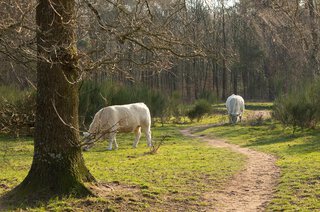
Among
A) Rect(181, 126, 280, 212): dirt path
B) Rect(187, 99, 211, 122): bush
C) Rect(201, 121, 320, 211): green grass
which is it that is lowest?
Rect(181, 126, 280, 212): dirt path

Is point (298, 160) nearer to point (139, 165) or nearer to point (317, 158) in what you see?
point (317, 158)

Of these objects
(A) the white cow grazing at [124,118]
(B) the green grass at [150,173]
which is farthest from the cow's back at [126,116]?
(B) the green grass at [150,173]

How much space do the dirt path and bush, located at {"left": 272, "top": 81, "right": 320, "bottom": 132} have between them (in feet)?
25.1

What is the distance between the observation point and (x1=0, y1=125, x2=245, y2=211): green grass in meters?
7.75

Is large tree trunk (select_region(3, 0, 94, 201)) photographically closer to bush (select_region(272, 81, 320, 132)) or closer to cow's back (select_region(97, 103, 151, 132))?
cow's back (select_region(97, 103, 151, 132))

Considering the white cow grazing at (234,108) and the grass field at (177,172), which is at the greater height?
the white cow grazing at (234,108)

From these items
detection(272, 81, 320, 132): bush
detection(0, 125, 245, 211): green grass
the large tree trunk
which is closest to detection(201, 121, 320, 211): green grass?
detection(272, 81, 320, 132): bush

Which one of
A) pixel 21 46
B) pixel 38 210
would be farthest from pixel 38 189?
pixel 21 46

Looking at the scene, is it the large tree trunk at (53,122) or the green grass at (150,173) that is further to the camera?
the green grass at (150,173)

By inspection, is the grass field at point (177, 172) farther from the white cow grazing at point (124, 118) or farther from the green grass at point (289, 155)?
the white cow grazing at point (124, 118)

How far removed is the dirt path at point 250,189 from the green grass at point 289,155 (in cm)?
21

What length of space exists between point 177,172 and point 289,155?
4.65 metres

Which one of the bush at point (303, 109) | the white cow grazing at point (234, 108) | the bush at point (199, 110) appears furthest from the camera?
the bush at point (199, 110)

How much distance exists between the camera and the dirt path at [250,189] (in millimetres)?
8078
